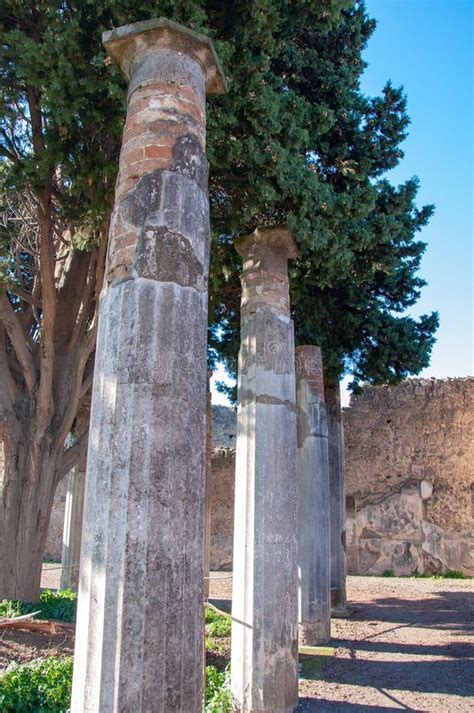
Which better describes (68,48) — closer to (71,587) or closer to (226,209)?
(226,209)

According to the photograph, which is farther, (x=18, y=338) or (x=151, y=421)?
(x=18, y=338)

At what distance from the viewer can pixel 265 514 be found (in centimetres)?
542

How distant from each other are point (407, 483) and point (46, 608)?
11893mm

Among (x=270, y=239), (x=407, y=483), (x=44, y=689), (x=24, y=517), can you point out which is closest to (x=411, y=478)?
(x=407, y=483)

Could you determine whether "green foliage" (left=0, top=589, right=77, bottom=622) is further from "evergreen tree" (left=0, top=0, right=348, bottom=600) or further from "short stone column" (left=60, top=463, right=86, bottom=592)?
"short stone column" (left=60, top=463, right=86, bottom=592)

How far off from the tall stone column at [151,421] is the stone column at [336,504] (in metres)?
8.56

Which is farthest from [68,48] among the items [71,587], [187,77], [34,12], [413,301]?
[71,587]

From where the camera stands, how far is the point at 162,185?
3365 millimetres

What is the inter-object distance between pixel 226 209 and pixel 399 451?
40.2 feet

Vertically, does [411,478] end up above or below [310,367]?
below

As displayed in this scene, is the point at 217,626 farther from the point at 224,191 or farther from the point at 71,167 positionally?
the point at 71,167

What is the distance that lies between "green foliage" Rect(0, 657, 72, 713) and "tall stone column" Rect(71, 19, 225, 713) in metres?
2.70

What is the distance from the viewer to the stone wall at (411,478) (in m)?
17.1

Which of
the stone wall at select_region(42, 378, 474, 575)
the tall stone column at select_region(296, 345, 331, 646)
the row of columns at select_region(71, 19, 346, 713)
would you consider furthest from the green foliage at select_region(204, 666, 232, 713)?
the stone wall at select_region(42, 378, 474, 575)
